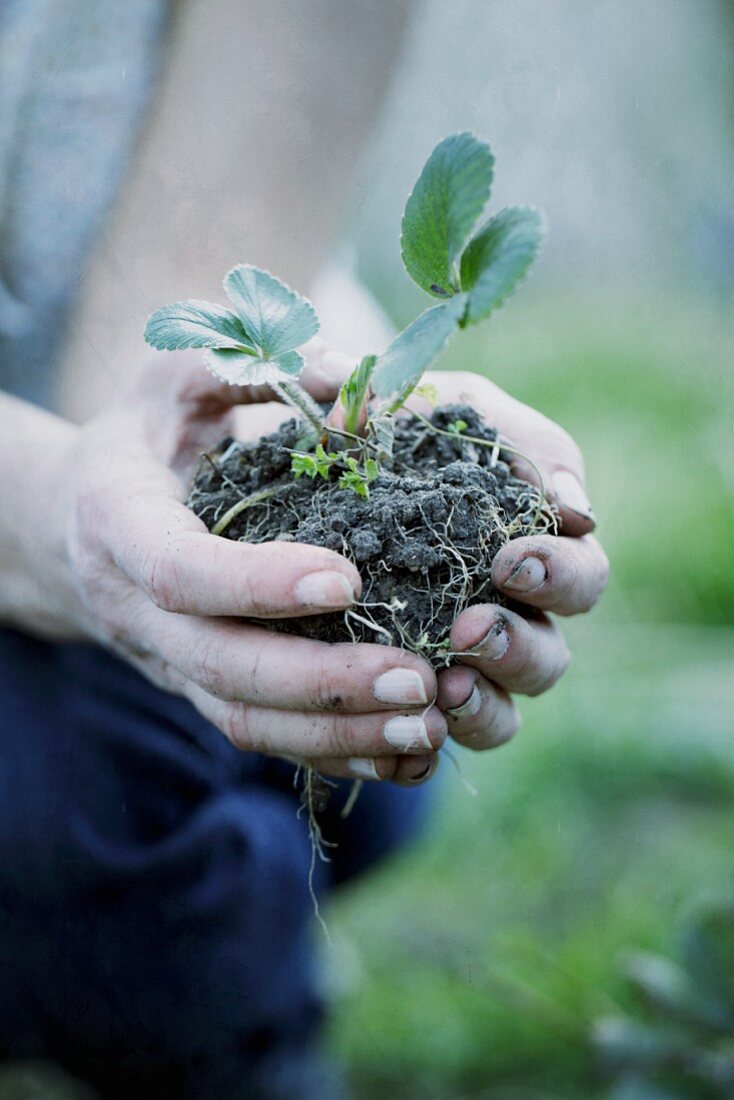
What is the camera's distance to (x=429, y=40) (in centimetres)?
88

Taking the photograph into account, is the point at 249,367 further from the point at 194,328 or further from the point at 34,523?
the point at 34,523

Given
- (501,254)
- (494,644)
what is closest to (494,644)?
(494,644)

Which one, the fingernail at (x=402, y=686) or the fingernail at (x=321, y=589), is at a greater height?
the fingernail at (x=321, y=589)

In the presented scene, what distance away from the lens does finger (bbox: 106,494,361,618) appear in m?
0.51

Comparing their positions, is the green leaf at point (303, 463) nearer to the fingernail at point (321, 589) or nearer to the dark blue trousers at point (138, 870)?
the fingernail at point (321, 589)

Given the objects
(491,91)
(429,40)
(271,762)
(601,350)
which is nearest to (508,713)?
(271,762)

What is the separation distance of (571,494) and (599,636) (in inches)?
50.3

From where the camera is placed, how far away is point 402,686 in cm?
52

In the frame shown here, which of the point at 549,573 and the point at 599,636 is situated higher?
the point at 549,573

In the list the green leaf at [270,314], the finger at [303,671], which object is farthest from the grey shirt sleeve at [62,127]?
the finger at [303,671]

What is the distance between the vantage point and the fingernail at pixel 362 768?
594 mm

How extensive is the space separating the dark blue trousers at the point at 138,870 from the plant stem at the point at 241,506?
1.22 ft

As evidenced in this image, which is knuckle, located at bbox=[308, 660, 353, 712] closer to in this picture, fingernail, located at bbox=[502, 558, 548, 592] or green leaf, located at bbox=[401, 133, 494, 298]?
fingernail, located at bbox=[502, 558, 548, 592]

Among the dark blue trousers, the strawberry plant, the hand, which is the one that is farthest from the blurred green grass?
the strawberry plant
